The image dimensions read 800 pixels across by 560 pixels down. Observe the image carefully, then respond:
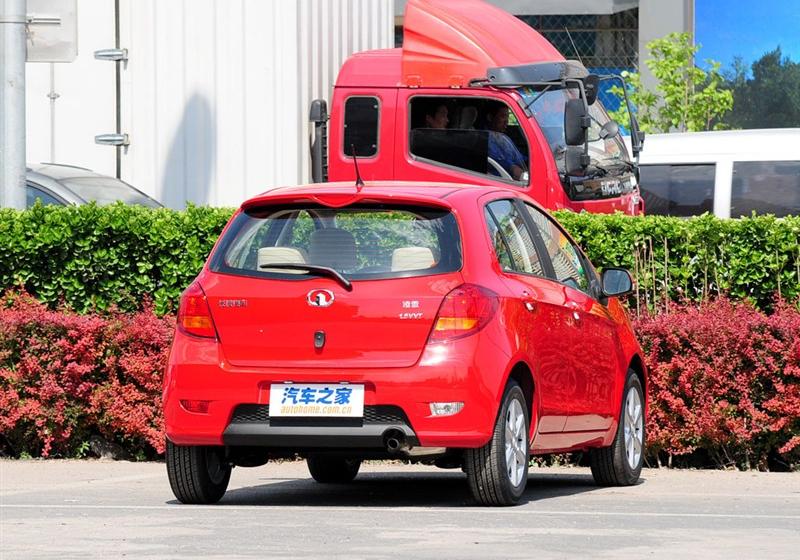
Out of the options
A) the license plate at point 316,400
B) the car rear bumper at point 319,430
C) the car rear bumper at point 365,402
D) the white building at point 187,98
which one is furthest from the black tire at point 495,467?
the white building at point 187,98

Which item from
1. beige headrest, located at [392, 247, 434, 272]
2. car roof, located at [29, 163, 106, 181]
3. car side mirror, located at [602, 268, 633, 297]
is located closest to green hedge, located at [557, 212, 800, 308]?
car side mirror, located at [602, 268, 633, 297]

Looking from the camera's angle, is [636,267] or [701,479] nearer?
[701,479]

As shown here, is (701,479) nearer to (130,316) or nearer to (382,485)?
(382,485)

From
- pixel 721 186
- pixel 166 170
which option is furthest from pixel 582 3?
pixel 166 170

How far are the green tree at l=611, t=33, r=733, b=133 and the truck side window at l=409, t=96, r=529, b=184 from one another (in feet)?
28.3

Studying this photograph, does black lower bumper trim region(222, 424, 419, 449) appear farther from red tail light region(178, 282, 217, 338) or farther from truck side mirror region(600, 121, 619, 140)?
truck side mirror region(600, 121, 619, 140)

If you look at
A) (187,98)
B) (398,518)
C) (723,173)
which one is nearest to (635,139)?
(723,173)

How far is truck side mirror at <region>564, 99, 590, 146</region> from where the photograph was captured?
656 inches

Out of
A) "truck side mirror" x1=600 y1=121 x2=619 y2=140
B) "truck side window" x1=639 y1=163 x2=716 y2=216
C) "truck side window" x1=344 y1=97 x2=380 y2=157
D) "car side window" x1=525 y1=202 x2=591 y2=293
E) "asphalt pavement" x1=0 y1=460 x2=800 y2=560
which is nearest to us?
"asphalt pavement" x1=0 y1=460 x2=800 y2=560

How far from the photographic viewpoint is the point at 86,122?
1692cm

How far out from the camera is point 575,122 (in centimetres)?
1672

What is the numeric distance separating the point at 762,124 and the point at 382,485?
17.5 m

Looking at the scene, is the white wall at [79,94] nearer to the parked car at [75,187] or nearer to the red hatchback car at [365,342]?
the parked car at [75,187]

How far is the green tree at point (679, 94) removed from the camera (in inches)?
1007
